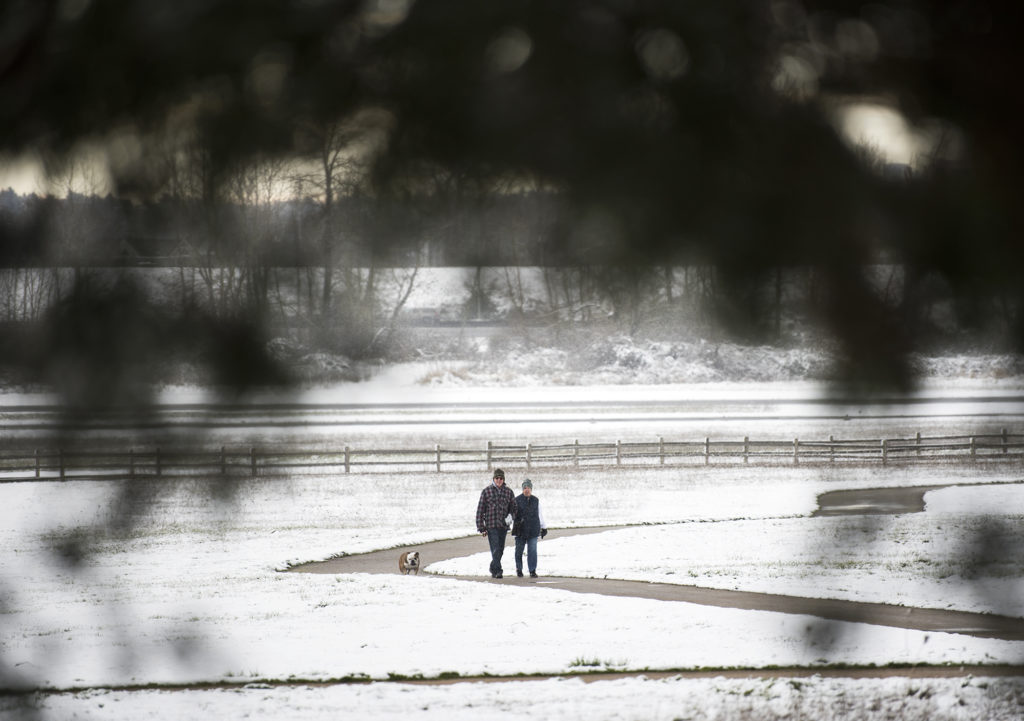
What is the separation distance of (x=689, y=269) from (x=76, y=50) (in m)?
1.09

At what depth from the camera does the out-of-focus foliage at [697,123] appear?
61.0 inches

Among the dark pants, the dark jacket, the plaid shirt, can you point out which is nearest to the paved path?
the dark pants

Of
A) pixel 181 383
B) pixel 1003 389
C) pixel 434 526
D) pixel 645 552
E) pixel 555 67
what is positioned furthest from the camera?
pixel 434 526

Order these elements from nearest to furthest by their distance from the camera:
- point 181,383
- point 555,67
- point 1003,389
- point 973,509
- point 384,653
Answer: point 555,67 < point 1003,389 < point 181,383 < point 973,509 < point 384,653

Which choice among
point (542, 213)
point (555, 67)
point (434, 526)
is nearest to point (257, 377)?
point (542, 213)

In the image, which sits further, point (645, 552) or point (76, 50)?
point (645, 552)

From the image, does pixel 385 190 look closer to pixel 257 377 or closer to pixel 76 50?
pixel 257 377

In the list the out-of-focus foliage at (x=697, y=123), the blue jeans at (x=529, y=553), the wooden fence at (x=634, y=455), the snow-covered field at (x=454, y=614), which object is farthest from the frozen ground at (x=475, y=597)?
the wooden fence at (x=634, y=455)

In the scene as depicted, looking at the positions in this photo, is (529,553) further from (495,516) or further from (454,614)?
(454,614)

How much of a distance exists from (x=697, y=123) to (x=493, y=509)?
48.8ft

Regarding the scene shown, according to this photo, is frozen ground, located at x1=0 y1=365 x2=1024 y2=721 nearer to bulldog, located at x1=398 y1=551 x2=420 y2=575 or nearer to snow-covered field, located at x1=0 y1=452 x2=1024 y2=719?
snow-covered field, located at x1=0 y1=452 x2=1024 y2=719

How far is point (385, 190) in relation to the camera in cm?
155

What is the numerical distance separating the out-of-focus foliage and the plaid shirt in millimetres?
14644

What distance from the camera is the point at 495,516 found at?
1612 cm
